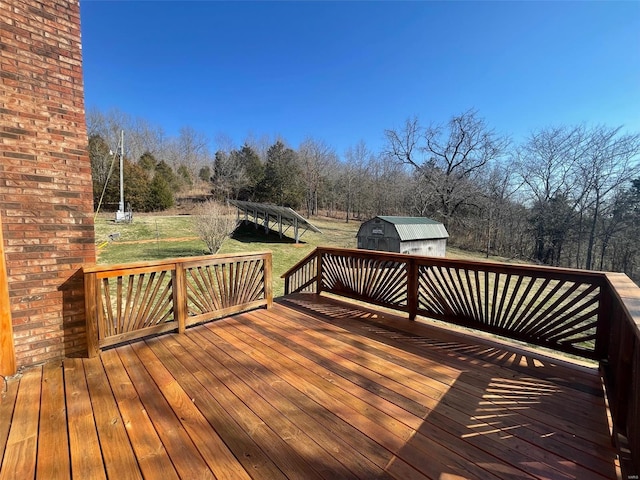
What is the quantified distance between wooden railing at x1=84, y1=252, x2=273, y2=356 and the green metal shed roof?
8.71 metres

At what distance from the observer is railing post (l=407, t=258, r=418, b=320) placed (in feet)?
12.5

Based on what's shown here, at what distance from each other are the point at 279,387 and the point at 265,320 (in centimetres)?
163

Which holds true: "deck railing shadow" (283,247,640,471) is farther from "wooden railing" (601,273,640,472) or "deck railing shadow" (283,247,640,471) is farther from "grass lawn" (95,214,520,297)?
"grass lawn" (95,214,520,297)

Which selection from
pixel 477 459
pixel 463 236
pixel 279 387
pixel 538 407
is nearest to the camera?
pixel 477 459

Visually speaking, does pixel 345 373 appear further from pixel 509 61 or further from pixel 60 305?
pixel 509 61

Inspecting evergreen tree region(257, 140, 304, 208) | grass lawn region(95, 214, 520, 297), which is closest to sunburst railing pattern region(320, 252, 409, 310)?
grass lawn region(95, 214, 520, 297)

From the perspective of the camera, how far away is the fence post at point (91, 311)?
8.67 feet

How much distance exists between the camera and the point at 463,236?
20609 millimetres

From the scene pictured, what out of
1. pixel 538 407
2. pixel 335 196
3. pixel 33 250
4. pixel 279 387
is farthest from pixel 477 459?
pixel 335 196

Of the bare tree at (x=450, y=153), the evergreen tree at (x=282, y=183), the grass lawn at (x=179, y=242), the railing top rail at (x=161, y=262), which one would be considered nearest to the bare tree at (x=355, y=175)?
the evergreen tree at (x=282, y=183)

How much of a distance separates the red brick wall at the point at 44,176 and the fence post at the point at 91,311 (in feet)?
0.31

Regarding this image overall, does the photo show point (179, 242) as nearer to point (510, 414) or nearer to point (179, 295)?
point (179, 295)

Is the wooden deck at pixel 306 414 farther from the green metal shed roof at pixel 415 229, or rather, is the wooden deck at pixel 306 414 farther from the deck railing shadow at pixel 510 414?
the green metal shed roof at pixel 415 229

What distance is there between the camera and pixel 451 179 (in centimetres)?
2144
